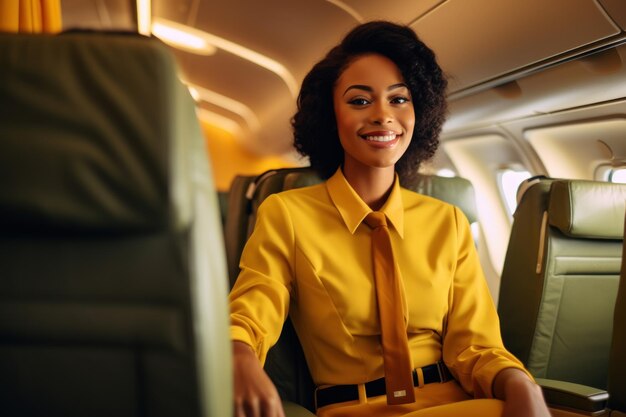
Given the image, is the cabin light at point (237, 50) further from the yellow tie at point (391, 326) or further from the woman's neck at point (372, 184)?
the yellow tie at point (391, 326)

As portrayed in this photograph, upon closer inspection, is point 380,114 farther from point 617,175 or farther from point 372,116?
point 617,175

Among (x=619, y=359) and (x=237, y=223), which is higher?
(x=237, y=223)

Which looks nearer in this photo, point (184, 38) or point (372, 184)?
point (372, 184)

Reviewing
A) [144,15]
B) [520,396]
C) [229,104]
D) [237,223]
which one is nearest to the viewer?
[520,396]

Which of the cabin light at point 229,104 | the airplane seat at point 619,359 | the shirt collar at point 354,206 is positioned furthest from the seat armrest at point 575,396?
the cabin light at point 229,104

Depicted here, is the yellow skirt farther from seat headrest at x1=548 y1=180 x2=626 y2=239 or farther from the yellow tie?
seat headrest at x1=548 y1=180 x2=626 y2=239

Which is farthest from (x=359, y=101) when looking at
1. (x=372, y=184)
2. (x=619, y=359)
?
(x=619, y=359)

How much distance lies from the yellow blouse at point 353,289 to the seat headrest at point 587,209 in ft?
2.49

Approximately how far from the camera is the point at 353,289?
174cm

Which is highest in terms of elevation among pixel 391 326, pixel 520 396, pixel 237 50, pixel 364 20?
pixel 237 50

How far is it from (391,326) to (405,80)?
757 millimetres

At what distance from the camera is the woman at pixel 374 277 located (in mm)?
1673

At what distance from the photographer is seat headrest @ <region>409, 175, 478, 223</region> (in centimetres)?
232

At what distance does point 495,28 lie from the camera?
2793 millimetres
